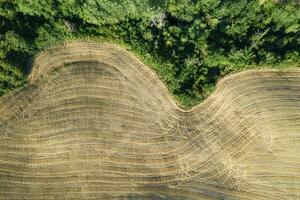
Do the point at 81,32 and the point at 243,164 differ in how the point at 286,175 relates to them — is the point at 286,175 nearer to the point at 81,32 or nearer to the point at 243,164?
the point at 243,164

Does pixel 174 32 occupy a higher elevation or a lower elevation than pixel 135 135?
higher

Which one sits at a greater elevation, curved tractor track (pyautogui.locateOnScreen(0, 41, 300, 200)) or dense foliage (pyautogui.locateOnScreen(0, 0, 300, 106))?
dense foliage (pyautogui.locateOnScreen(0, 0, 300, 106))

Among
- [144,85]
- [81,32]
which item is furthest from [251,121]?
[81,32]

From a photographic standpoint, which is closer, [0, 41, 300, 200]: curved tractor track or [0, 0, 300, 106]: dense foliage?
[0, 41, 300, 200]: curved tractor track

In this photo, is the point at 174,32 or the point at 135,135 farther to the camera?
the point at 174,32
